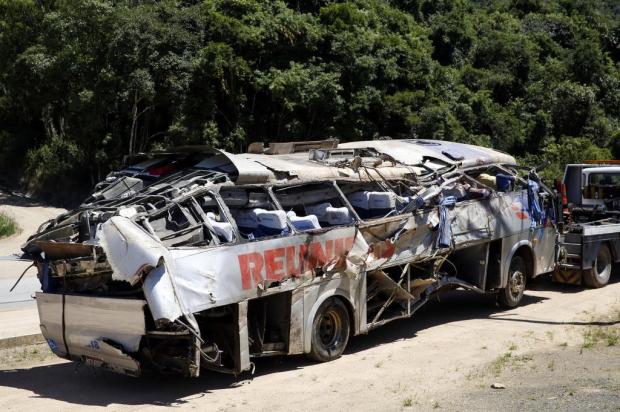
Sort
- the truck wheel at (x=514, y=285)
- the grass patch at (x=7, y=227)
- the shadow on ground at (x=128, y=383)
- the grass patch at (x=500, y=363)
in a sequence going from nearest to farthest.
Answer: the shadow on ground at (x=128, y=383), the grass patch at (x=500, y=363), the truck wheel at (x=514, y=285), the grass patch at (x=7, y=227)

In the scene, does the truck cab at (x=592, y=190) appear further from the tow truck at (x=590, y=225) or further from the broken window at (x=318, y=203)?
the broken window at (x=318, y=203)

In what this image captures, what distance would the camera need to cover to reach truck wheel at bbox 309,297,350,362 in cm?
948

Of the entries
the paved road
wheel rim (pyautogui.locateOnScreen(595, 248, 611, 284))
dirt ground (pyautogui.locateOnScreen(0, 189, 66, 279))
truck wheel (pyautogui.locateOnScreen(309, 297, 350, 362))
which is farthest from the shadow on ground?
dirt ground (pyautogui.locateOnScreen(0, 189, 66, 279))

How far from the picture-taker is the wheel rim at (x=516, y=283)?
13031mm

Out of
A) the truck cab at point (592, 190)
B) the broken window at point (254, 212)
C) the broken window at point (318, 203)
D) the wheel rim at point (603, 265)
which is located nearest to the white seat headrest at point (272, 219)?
the broken window at point (254, 212)

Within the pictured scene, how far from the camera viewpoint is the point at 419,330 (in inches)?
458

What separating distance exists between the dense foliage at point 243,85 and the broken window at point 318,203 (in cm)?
1708

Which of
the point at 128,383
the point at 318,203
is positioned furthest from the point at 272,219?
the point at 128,383

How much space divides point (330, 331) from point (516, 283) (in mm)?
4634

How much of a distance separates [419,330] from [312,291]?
293 centimetres

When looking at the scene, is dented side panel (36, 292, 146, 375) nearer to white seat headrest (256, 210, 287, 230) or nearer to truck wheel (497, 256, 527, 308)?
white seat headrest (256, 210, 287, 230)

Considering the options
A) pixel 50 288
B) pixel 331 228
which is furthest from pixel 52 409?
pixel 331 228

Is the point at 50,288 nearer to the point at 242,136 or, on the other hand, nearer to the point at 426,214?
the point at 426,214

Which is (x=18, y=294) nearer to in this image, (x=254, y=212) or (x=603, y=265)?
(x=254, y=212)
